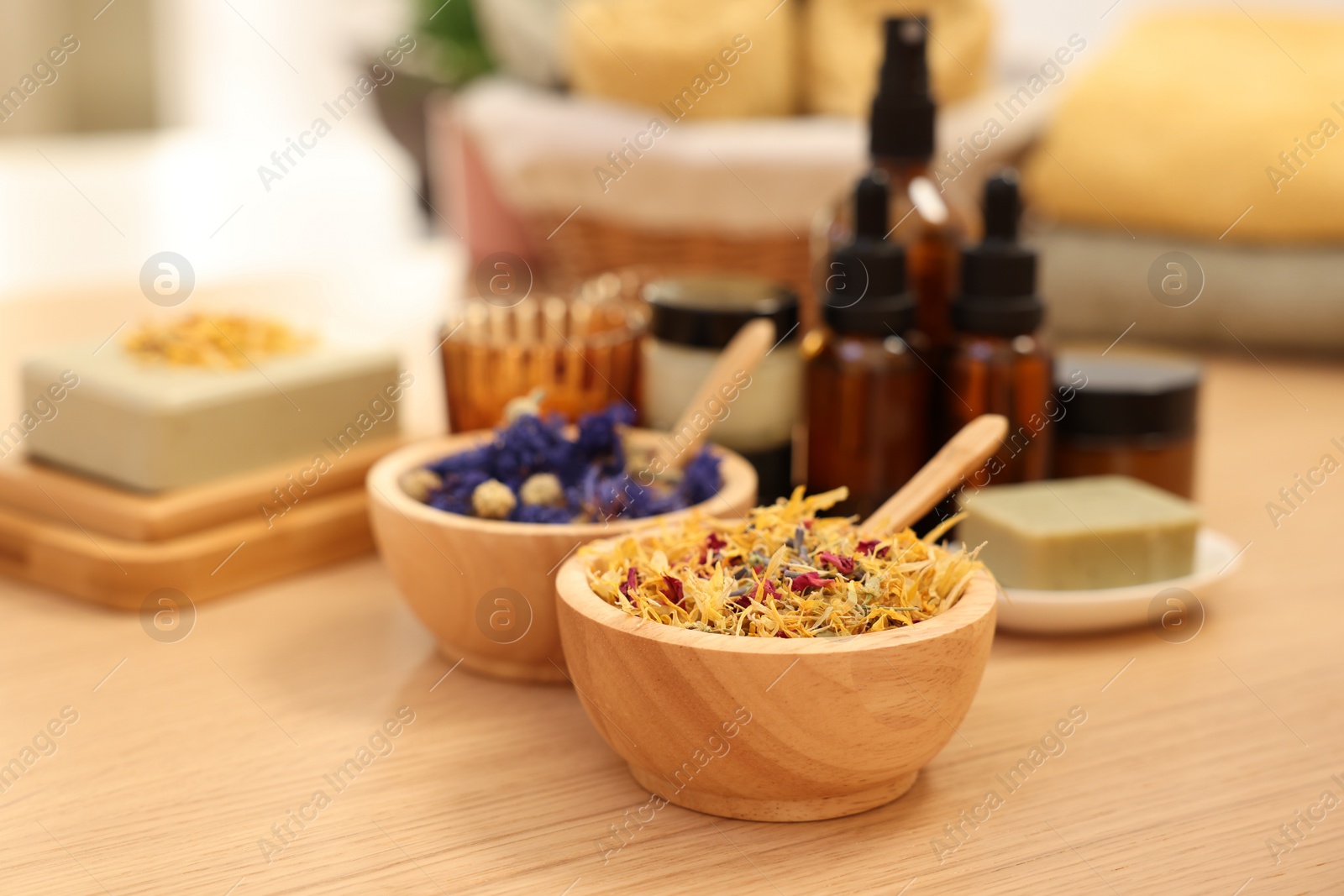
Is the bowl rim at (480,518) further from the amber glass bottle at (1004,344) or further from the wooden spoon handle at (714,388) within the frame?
the amber glass bottle at (1004,344)

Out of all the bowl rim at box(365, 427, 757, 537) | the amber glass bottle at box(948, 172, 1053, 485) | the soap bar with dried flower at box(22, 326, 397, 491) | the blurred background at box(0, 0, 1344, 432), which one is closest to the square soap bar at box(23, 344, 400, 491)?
the soap bar with dried flower at box(22, 326, 397, 491)

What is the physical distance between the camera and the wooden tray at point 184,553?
2.32 ft

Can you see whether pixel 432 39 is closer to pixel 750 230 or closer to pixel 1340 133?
pixel 750 230

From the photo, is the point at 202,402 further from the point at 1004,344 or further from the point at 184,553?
the point at 1004,344

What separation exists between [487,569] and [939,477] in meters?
0.20

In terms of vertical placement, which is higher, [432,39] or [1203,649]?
[432,39]

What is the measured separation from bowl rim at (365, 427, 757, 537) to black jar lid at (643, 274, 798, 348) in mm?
61

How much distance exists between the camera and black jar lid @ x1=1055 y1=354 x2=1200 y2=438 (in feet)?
2.50

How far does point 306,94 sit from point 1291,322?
242 cm

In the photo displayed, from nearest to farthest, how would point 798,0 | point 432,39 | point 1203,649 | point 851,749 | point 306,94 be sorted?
point 851,749 < point 1203,649 < point 798,0 < point 432,39 < point 306,94

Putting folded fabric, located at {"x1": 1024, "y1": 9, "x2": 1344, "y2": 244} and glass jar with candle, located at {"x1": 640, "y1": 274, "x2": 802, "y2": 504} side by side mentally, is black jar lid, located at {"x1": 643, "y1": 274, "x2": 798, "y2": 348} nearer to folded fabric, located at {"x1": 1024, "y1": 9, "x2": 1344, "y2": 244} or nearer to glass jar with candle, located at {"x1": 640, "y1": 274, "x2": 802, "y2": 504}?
glass jar with candle, located at {"x1": 640, "y1": 274, "x2": 802, "y2": 504}

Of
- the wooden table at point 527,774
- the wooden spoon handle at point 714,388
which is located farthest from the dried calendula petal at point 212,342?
the wooden spoon handle at point 714,388

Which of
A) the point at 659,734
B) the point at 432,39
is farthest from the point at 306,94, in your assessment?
the point at 659,734

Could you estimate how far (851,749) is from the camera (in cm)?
49
